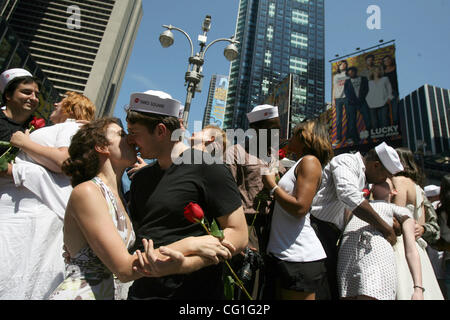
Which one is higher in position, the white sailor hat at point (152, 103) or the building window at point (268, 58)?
the building window at point (268, 58)

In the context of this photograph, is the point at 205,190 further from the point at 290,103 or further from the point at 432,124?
the point at 432,124

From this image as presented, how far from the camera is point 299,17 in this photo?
101 m

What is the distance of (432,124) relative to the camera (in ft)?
300

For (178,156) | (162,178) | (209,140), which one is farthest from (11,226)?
(209,140)

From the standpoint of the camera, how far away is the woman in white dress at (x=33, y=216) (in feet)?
5.72

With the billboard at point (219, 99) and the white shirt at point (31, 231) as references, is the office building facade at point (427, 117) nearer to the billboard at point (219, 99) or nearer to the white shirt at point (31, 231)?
the billboard at point (219, 99)

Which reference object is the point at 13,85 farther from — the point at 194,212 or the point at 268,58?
the point at 268,58

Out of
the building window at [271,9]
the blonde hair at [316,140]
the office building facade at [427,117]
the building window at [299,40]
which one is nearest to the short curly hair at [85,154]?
the blonde hair at [316,140]

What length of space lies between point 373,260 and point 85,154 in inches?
85.8

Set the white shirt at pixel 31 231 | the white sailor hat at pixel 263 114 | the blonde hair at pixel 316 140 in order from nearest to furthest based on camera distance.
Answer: the white shirt at pixel 31 231
the blonde hair at pixel 316 140
the white sailor hat at pixel 263 114

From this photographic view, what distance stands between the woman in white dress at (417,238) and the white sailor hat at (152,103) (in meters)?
2.19

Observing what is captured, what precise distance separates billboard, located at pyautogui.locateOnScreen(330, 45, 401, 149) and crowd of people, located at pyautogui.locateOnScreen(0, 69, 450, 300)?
2366cm

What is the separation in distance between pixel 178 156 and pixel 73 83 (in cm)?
9358

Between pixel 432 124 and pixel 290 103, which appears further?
pixel 432 124
